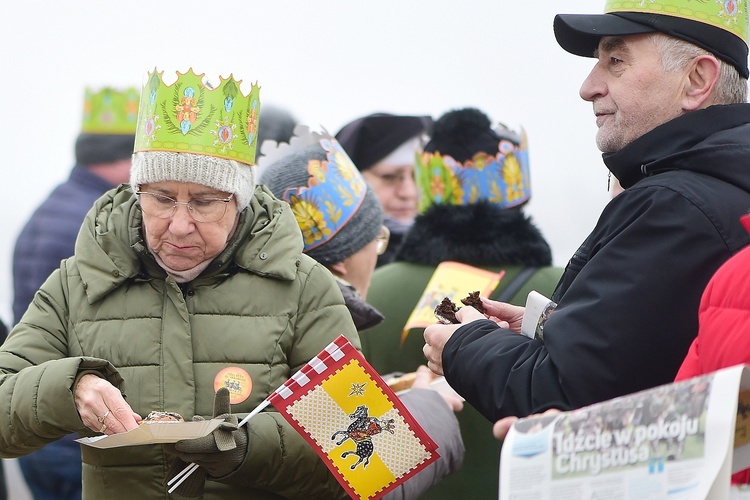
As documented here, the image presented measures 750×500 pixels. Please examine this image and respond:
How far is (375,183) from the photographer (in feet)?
19.4

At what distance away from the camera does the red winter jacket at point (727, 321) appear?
158 centimetres

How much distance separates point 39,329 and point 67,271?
0.59ft

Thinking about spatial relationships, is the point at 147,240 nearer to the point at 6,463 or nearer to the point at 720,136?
the point at 720,136

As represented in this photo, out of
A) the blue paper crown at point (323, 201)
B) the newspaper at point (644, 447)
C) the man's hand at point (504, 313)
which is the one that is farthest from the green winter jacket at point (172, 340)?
the newspaper at point (644, 447)

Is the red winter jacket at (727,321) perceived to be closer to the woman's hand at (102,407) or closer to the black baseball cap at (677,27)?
the black baseball cap at (677,27)

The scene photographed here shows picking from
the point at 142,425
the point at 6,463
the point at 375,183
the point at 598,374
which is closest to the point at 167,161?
the point at 142,425

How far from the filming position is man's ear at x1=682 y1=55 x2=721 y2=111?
2.31 meters

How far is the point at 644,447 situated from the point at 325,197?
226 centimetres

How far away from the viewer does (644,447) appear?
154 centimetres

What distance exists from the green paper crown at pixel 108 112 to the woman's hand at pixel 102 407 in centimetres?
285

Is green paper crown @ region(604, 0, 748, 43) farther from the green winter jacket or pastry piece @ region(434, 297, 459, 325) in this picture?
the green winter jacket

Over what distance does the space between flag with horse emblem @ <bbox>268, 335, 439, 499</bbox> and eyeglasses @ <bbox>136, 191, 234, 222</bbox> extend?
572mm

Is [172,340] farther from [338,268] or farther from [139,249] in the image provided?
[338,268]

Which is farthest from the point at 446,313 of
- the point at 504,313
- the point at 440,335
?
the point at 504,313
